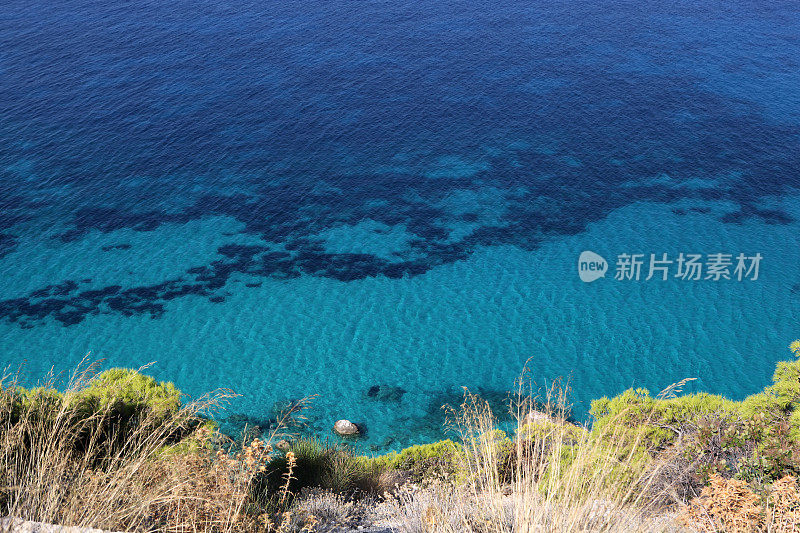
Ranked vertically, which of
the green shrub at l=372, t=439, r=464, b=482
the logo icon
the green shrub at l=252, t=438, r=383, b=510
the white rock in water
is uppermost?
the green shrub at l=252, t=438, r=383, b=510

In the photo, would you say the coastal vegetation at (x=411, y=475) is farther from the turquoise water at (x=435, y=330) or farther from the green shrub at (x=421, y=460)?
the turquoise water at (x=435, y=330)

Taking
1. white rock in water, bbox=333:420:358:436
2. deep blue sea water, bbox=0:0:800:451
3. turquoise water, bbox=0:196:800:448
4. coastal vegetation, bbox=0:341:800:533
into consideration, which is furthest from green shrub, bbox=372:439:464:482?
white rock in water, bbox=333:420:358:436

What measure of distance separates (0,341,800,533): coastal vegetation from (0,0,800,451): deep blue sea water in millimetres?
8977

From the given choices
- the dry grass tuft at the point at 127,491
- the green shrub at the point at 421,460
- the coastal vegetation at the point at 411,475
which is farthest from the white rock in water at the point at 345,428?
the dry grass tuft at the point at 127,491

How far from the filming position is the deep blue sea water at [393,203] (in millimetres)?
23422

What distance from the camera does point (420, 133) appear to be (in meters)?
38.4

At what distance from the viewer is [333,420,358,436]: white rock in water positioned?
65.5 ft

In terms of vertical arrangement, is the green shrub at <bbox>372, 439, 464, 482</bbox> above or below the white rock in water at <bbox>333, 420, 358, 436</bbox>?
above

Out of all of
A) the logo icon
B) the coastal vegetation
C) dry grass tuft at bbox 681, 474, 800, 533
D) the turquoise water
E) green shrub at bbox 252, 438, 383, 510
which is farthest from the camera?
the logo icon

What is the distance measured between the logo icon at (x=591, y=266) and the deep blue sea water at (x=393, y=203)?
792 mm

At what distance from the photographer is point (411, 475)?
13.5 m

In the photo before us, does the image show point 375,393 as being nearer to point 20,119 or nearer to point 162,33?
point 20,119

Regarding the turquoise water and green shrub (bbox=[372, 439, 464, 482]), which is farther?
the turquoise water

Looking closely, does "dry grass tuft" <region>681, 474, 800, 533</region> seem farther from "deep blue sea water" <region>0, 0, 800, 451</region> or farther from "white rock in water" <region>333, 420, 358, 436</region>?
"white rock in water" <region>333, 420, 358, 436</region>
